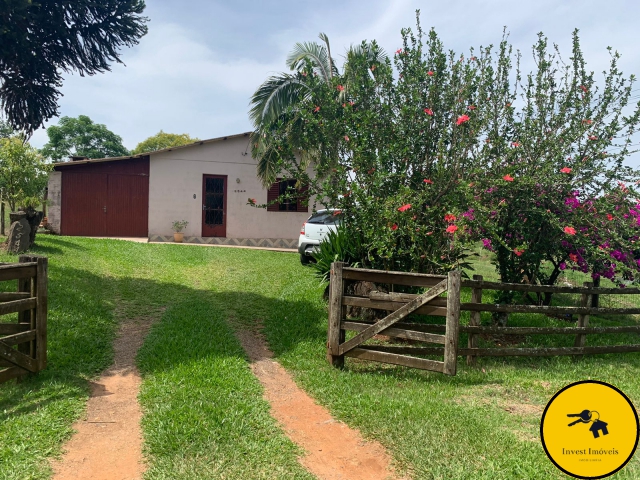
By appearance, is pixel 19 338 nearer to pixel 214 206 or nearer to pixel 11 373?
pixel 11 373

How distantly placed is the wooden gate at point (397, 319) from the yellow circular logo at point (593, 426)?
3.26m

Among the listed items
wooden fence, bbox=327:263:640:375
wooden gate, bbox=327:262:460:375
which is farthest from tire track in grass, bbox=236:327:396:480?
wooden fence, bbox=327:263:640:375

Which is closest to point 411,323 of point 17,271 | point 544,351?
point 544,351

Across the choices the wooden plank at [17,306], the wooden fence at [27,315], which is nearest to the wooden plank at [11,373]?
the wooden fence at [27,315]

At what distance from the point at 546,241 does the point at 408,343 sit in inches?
96.0

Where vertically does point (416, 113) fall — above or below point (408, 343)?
above

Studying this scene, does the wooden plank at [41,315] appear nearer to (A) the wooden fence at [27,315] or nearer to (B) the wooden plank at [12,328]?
(A) the wooden fence at [27,315]

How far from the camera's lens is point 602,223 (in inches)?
239

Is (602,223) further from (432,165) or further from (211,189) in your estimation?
(211,189)

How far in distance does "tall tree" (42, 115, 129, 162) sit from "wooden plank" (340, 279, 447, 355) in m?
45.0

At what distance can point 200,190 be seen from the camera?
57.9 ft

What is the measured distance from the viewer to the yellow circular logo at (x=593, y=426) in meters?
1.74

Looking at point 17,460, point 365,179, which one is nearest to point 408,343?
point 365,179

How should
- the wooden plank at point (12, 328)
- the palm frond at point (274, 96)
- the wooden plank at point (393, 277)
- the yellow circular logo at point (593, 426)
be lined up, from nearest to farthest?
the yellow circular logo at point (593, 426), the wooden plank at point (12, 328), the wooden plank at point (393, 277), the palm frond at point (274, 96)
